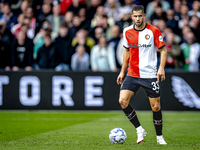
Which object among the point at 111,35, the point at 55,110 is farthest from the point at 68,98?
the point at 111,35

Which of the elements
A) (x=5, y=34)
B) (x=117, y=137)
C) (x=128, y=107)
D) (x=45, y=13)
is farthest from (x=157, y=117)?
(x=45, y=13)

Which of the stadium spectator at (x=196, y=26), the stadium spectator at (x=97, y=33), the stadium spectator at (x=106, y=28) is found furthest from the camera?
the stadium spectator at (x=196, y=26)

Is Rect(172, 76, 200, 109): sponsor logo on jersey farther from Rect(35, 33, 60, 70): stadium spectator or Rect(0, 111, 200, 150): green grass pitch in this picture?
Rect(35, 33, 60, 70): stadium spectator

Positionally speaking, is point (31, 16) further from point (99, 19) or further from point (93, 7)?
→ point (99, 19)

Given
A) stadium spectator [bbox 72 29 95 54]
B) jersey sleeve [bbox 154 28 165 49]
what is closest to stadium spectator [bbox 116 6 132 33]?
stadium spectator [bbox 72 29 95 54]

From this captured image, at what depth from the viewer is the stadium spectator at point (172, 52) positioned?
12016 millimetres

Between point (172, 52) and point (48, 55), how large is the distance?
4047mm

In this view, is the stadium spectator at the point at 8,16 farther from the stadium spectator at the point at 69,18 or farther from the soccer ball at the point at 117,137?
the soccer ball at the point at 117,137

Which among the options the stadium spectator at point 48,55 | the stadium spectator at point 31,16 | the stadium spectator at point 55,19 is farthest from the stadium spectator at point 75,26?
the stadium spectator at point 31,16

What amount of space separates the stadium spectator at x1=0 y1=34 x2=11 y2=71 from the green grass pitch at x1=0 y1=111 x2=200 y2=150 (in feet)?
5.58

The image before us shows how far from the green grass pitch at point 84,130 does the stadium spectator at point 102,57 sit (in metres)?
1.46

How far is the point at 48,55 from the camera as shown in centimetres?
1222

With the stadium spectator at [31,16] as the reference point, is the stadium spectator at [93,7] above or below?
above

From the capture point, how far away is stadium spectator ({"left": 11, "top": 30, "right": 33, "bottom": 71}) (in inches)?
486
